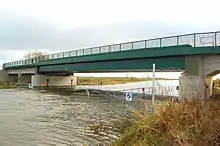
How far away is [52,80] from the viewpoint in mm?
87812

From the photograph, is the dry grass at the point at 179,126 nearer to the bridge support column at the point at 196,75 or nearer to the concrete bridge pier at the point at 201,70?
the bridge support column at the point at 196,75

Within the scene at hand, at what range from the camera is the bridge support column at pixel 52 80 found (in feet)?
272

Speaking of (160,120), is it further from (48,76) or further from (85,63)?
(48,76)

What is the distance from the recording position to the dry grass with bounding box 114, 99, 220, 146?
7207mm

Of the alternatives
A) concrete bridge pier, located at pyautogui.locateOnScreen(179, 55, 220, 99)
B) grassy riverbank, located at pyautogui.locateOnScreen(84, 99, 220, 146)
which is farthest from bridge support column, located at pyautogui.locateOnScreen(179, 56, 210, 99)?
grassy riverbank, located at pyautogui.locateOnScreen(84, 99, 220, 146)

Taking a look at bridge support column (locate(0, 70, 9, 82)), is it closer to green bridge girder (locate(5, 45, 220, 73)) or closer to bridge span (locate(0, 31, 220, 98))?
bridge span (locate(0, 31, 220, 98))

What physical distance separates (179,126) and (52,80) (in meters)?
82.1

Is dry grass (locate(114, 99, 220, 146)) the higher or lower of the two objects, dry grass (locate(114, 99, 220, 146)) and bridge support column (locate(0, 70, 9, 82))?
the lower

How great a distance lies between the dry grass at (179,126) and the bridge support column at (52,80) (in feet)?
248

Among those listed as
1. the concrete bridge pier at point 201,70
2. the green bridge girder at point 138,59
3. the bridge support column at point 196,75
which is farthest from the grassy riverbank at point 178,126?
the green bridge girder at point 138,59

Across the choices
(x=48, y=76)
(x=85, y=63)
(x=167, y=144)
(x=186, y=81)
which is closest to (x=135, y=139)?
(x=167, y=144)

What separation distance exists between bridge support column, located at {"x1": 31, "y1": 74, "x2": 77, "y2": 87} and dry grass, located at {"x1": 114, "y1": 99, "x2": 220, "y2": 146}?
75.5 m

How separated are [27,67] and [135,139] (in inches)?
3418

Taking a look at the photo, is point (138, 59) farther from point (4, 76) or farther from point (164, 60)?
point (4, 76)
